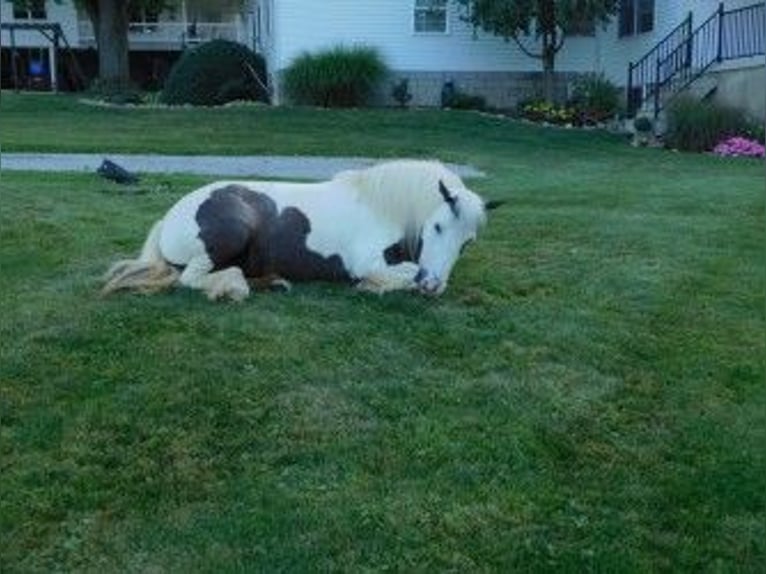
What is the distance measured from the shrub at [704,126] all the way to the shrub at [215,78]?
1101 centimetres

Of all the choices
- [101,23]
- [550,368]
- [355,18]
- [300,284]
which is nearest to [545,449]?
[550,368]

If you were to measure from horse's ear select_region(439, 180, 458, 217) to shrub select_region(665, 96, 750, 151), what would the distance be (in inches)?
548

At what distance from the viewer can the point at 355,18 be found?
27594 millimetres

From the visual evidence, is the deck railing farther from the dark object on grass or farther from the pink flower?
the dark object on grass

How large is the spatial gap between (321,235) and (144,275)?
93 cm

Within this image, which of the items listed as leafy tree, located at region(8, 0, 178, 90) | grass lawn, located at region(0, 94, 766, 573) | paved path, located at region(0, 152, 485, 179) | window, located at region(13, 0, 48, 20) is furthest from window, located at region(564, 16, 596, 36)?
window, located at region(13, 0, 48, 20)

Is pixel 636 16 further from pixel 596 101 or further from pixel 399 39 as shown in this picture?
pixel 399 39

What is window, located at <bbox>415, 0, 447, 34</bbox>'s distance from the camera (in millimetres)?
27688

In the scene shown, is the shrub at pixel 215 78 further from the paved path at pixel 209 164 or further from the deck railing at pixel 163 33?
the deck railing at pixel 163 33

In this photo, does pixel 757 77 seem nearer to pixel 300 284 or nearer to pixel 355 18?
pixel 355 18

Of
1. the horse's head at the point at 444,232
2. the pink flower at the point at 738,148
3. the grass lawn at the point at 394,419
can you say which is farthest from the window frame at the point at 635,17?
the horse's head at the point at 444,232

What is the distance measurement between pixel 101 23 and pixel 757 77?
21756 mm

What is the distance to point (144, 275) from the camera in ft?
22.2

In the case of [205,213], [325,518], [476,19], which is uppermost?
[476,19]
